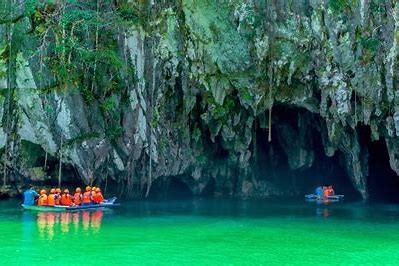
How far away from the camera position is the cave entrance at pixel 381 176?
30703 mm

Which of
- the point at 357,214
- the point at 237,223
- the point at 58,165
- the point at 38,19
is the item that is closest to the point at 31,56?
the point at 38,19

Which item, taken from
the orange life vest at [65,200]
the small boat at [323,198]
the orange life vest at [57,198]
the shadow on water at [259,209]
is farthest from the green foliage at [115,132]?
the small boat at [323,198]

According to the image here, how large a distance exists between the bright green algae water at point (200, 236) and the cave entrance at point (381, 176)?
6131mm

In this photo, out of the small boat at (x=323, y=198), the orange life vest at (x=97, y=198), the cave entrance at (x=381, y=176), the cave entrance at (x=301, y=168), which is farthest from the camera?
the cave entrance at (x=381, y=176)

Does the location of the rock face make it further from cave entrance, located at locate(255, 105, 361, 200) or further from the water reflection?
the water reflection

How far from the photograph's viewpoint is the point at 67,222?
19.9 m

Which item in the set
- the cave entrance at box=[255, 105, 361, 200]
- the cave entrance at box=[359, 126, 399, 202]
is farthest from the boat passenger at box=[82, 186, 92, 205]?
the cave entrance at box=[359, 126, 399, 202]

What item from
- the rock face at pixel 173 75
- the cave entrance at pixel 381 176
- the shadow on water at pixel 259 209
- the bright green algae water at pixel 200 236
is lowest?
the bright green algae water at pixel 200 236

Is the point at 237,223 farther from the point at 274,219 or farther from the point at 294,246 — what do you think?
the point at 294,246

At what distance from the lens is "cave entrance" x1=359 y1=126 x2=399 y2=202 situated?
30.7 m

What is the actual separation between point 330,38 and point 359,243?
9211 mm

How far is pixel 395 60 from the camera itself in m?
22.6

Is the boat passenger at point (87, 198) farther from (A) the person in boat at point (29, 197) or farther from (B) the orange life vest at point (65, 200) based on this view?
(A) the person in boat at point (29, 197)

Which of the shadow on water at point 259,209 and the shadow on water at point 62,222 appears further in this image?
the shadow on water at point 259,209
